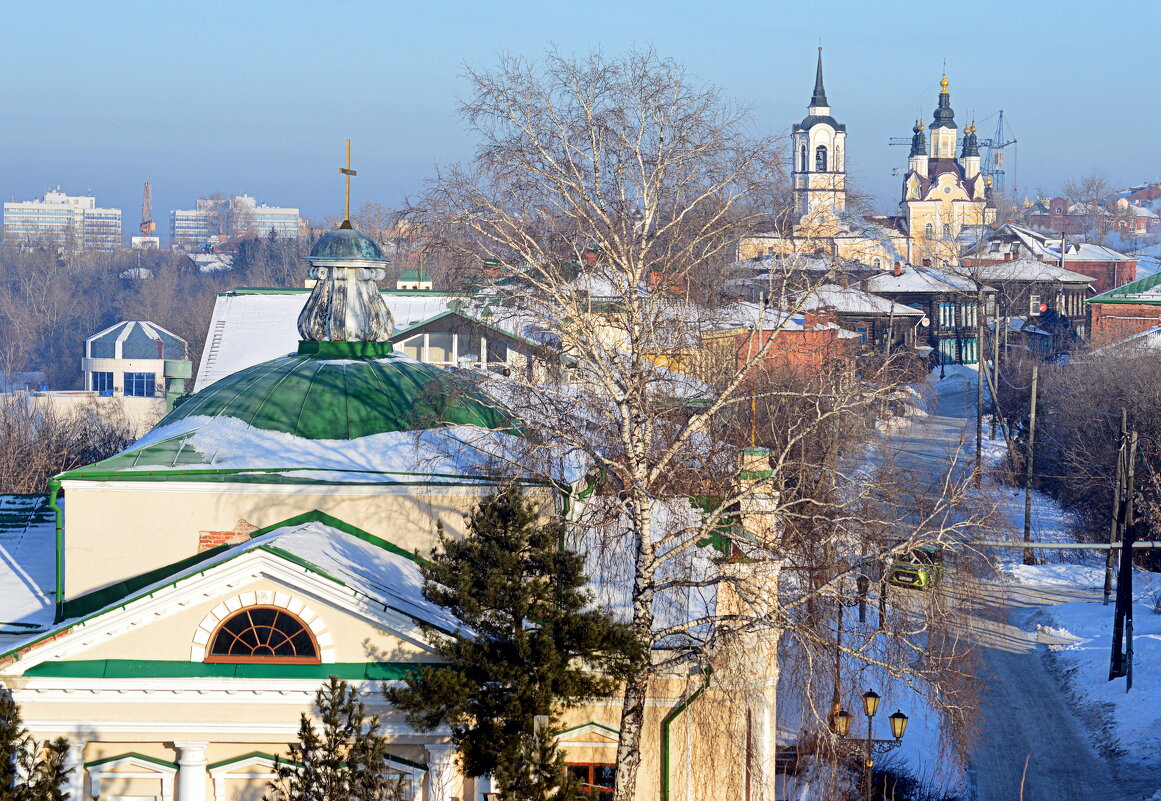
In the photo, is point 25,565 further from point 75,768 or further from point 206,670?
point 206,670

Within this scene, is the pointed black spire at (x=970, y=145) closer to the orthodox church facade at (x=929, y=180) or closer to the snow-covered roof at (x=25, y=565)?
the orthodox church facade at (x=929, y=180)

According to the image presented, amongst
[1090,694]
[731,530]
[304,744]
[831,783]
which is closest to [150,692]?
[304,744]

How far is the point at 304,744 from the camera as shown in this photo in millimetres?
13164

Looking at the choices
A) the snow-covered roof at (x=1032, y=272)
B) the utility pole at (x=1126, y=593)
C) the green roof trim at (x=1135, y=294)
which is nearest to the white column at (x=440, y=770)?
the utility pole at (x=1126, y=593)

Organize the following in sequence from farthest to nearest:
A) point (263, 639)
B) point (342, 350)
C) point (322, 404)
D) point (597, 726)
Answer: point (342, 350)
point (322, 404)
point (597, 726)
point (263, 639)

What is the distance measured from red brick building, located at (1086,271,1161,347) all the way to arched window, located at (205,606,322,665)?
47.8 meters

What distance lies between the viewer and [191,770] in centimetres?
1445

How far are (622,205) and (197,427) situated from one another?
5846 millimetres

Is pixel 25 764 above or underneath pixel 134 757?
above

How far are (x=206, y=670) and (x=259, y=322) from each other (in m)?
23.1

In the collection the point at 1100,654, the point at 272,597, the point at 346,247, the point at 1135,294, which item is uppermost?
the point at 1135,294

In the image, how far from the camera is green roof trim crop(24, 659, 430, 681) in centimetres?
1406

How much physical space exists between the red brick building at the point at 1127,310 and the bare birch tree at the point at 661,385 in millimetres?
44601

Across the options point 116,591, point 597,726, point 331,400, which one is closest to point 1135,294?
point 331,400
